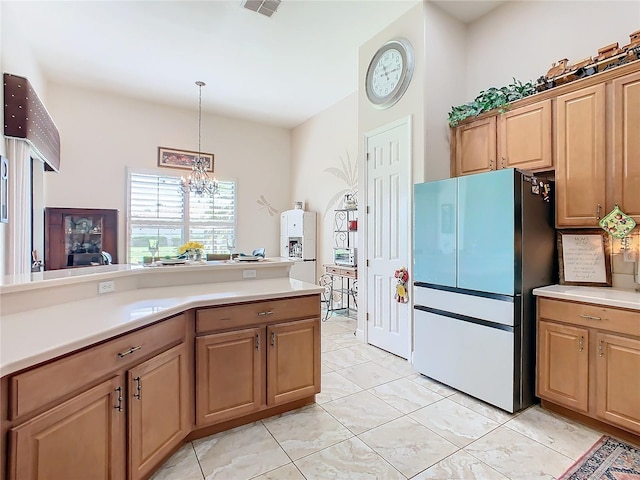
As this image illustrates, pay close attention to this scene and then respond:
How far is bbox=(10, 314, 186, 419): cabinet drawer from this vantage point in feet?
3.65

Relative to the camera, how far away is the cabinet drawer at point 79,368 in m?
1.11

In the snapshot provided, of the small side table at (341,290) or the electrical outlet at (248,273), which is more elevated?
the electrical outlet at (248,273)

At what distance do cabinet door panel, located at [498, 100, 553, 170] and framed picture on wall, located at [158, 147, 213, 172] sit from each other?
510 cm

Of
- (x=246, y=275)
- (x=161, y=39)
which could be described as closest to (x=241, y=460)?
(x=246, y=275)

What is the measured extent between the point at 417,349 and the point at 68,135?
19.4 feet

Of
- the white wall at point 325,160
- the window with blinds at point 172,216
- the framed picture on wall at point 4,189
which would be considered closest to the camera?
the framed picture on wall at point 4,189

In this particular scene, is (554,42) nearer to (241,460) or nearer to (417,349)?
(417,349)

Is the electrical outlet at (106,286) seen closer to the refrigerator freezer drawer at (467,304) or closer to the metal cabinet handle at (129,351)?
the metal cabinet handle at (129,351)

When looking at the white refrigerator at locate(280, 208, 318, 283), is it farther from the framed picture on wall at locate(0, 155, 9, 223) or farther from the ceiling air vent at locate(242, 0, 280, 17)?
the framed picture on wall at locate(0, 155, 9, 223)

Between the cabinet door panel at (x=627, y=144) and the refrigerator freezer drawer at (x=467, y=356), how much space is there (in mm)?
1181

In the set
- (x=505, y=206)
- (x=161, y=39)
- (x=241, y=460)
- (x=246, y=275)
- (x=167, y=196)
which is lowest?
(x=241, y=460)

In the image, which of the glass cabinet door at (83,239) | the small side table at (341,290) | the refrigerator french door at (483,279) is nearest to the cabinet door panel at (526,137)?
the refrigerator french door at (483,279)

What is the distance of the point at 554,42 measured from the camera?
297cm

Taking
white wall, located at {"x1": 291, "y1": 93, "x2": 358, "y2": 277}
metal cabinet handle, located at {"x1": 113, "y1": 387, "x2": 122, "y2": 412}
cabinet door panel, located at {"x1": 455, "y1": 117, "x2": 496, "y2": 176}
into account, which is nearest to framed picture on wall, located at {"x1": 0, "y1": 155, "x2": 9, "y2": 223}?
metal cabinet handle, located at {"x1": 113, "y1": 387, "x2": 122, "y2": 412}
